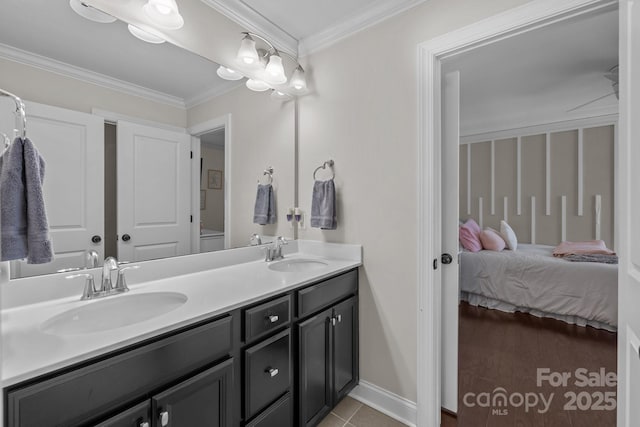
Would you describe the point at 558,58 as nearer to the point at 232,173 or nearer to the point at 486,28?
A: the point at 486,28

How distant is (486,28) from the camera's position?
4.64 feet

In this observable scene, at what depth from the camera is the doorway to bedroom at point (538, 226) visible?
1901mm

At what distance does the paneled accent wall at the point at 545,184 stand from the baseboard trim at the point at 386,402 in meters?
3.83

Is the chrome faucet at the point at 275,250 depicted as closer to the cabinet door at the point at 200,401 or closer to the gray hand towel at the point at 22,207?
the cabinet door at the point at 200,401

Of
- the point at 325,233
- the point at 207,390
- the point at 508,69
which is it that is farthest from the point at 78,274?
the point at 508,69

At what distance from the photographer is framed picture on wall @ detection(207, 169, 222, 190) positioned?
1740 mm

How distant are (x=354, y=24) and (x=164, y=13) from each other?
1098 mm

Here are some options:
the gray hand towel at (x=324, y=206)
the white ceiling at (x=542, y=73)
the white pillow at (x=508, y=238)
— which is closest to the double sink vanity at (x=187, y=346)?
the gray hand towel at (x=324, y=206)

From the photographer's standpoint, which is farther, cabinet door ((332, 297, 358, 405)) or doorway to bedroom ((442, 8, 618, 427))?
doorway to bedroom ((442, 8, 618, 427))

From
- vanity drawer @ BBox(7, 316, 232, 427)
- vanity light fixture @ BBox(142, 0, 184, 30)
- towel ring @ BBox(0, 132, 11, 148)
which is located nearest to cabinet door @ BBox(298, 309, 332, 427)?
vanity drawer @ BBox(7, 316, 232, 427)

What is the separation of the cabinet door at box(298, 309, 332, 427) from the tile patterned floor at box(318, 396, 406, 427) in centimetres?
15

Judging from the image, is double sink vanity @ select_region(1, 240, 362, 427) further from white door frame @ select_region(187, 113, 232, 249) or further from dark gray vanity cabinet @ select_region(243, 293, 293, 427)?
white door frame @ select_region(187, 113, 232, 249)

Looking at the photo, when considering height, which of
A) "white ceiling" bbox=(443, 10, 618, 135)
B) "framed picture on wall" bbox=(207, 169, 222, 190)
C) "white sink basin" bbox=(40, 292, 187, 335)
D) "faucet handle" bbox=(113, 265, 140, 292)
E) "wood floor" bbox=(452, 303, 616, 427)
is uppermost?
"white ceiling" bbox=(443, 10, 618, 135)

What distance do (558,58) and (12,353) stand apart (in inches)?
154
